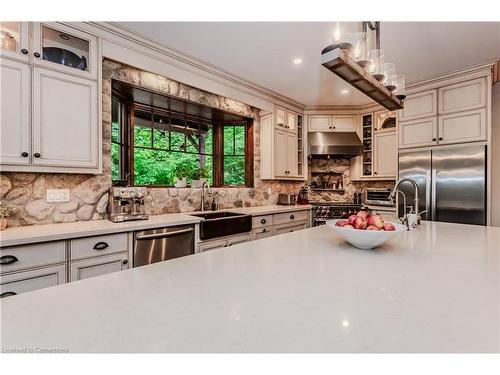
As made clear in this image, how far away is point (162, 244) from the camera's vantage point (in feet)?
7.29

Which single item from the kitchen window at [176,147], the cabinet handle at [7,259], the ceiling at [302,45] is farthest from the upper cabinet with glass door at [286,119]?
the cabinet handle at [7,259]

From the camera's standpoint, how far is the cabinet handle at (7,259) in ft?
4.90

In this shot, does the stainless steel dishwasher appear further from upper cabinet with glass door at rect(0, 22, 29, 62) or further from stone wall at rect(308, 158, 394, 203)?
stone wall at rect(308, 158, 394, 203)

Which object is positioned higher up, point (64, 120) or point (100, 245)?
point (64, 120)

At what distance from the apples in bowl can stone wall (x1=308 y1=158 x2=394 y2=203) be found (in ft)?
11.6

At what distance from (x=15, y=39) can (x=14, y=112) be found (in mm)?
522

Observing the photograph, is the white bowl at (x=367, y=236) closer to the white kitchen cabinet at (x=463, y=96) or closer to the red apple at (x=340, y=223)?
the red apple at (x=340, y=223)

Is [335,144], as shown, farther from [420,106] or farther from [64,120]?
[64,120]

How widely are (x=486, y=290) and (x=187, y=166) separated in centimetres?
306

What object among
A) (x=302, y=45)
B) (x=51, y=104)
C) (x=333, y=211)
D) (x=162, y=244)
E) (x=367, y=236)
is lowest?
(x=162, y=244)

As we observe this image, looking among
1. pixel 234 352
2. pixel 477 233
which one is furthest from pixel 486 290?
pixel 477 233

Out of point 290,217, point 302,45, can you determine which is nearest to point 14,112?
point 302,45
